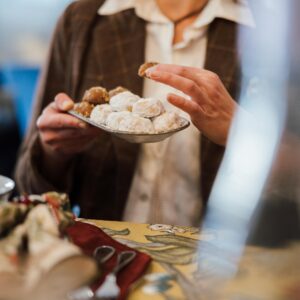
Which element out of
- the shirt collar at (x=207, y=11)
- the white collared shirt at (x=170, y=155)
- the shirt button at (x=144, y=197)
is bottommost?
the shirt button at (x=144, y=197)

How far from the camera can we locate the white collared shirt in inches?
26.4

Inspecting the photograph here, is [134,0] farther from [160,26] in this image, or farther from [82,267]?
[82,267]

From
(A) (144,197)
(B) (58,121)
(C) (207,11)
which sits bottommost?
(A) (144,197)

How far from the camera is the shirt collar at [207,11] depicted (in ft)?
2.22

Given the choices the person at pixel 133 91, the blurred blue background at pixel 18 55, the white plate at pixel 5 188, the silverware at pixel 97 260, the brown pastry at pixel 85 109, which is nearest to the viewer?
the silverware at pixel 97 260

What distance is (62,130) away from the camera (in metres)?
0.61

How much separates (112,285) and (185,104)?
0.77 feet

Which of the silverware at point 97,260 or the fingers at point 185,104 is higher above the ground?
the fingers at point 185,104

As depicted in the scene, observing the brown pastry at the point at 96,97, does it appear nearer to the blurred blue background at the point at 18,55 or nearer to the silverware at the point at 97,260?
the silverware at the point at 97,260

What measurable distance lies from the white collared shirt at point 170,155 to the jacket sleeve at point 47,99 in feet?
0.37

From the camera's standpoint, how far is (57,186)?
731mm

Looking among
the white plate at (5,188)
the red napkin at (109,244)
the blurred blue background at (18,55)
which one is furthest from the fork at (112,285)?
the blurred blue background at (18,55)

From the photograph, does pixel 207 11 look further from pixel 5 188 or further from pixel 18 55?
pixel 18 55

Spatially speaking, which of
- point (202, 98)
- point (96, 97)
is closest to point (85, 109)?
point (96, 97)
